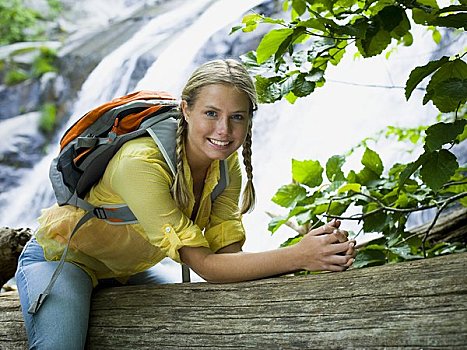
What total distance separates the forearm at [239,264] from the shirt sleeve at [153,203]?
1.0 inches

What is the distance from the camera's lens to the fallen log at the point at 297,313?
50.9 inches

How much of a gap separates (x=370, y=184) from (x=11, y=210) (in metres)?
3.96

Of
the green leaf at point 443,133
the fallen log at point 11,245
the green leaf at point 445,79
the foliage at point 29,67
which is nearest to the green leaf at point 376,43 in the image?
the green leaf at point 445,79

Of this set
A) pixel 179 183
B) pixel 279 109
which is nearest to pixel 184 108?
pixel 179 183

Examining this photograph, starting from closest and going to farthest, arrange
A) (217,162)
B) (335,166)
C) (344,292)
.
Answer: (344,292) → (217,162) → (335,166)

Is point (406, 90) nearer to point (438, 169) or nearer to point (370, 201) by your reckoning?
point (438, 169)

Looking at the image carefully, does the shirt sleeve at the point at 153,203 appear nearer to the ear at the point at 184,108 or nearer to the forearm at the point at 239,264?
the forearm at the point at 239,264

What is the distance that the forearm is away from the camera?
1562 mm

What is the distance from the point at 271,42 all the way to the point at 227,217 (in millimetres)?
476

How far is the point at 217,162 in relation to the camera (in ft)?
5.88

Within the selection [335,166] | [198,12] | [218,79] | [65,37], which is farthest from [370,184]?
[65,37]

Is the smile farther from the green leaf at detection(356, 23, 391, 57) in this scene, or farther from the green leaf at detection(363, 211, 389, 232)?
the green leaf at detection(363, 211, 389, 232)

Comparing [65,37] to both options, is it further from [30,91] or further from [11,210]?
[11,210]

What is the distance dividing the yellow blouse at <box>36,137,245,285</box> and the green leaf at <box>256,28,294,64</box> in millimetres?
294
